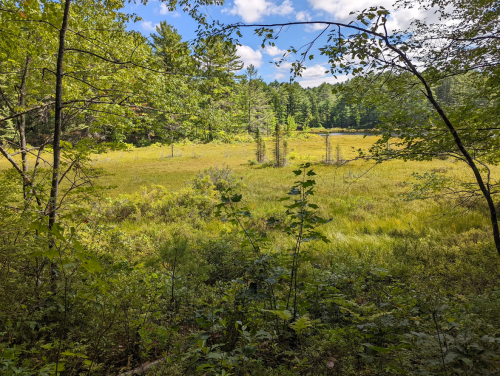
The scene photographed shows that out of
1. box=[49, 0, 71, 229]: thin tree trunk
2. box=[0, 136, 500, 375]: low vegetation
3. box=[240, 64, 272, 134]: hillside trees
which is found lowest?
box=[0, 136, 500, 375]: low vegetation

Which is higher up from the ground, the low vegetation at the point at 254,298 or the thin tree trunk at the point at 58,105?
the thin tree trunk at the point at 58,105

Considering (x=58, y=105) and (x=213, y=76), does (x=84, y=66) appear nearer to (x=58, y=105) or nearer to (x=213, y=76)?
(x=58, y=105)

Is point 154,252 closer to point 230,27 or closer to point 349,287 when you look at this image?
point 349,287

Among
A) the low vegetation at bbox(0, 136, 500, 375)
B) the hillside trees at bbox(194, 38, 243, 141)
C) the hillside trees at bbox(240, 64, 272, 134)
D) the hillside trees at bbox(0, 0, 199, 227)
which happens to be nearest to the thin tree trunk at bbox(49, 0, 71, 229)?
the hillside trees at bbox(0, 0, 199, 227)

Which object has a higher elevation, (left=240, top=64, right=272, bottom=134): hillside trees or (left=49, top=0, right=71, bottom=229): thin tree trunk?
(left=240, top=64, right=272, bottom=134): hillside trees

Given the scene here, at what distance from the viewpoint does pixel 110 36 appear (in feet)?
13.0

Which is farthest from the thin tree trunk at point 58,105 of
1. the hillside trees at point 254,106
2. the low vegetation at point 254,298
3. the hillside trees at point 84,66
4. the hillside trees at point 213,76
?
the hillside trees at point 254,106

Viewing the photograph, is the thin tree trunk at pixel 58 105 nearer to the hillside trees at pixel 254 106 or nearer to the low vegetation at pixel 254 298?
the low vegetation at pixel 254 298

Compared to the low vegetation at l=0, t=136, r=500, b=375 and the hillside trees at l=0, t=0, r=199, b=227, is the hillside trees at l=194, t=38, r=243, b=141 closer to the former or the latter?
the hillside trees at l=0, t=0, r=199, b=227

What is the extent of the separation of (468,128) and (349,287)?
2.80m

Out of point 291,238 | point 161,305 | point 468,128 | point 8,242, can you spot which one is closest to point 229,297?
point 161,305

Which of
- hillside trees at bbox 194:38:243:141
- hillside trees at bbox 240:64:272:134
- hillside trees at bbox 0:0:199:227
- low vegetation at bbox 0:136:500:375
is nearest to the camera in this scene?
low vegetation at bbox 0:136:500:375

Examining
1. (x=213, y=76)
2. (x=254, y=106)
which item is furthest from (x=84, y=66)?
(x=254, y=106)

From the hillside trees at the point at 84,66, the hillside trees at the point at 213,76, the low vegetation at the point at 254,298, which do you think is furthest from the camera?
the hillside trees at the point at 84,66
